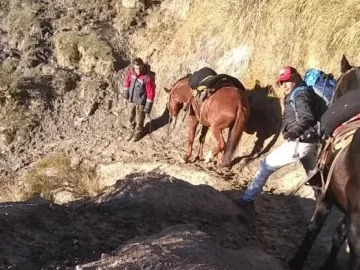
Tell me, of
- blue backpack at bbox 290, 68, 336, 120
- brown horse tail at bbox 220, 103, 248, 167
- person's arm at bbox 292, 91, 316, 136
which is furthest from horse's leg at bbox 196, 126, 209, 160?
person's arm at bbox 292, 91, 316, 136

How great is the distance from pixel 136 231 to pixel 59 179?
5659 millimetres

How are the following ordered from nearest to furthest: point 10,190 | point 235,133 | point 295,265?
point 295,265 → point 235,133 → point 10,190

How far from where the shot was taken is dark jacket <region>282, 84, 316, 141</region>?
7043 millimetres

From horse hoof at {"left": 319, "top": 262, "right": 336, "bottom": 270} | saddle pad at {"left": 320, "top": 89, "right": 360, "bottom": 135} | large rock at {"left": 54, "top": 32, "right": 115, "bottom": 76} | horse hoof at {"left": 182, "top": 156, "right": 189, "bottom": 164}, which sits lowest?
horse hoof at {"left": 182, "top": 156, "right": 189, "bottom": 164}

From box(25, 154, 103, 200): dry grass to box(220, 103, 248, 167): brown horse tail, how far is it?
226 centimetres

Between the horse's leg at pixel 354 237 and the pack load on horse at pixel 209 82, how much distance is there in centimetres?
571

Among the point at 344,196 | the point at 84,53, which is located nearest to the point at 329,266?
the point at 344,196

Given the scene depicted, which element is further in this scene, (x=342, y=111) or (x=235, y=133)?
(x=235, y=133)

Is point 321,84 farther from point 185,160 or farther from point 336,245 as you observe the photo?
point 185,160

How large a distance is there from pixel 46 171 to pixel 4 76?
379cm

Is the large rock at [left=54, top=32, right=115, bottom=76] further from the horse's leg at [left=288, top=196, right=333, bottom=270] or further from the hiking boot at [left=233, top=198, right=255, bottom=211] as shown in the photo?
the horse's leg at [left=288, top=196, right=333, bottom=270]

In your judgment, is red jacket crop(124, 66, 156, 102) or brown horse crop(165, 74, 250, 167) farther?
red jacket crop(124, 66, 156, 102)

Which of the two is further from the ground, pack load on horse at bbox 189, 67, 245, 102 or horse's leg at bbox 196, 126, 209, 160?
pack load on horse at bbox 189, 67, 245, 102

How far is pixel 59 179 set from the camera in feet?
37.0
